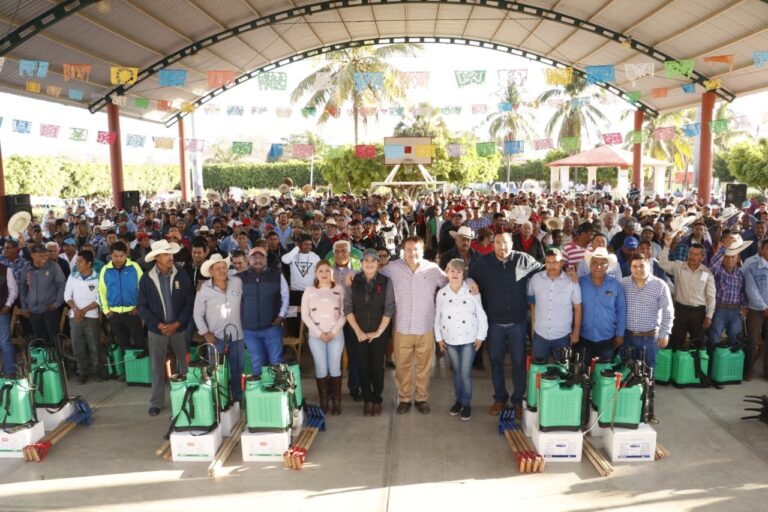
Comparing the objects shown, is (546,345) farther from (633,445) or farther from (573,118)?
(573,118)

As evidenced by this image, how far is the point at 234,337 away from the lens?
567 cm

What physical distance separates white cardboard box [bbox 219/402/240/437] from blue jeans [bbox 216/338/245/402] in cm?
28

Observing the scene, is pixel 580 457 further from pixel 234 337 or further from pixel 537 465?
pixel 234 337

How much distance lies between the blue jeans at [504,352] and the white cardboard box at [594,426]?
64 cm

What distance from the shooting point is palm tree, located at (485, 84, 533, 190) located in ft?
152

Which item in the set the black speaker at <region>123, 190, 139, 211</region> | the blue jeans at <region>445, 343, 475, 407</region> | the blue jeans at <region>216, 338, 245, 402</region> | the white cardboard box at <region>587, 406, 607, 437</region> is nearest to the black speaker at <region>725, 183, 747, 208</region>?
the white cardboard box at <region>587, 406, 607, 437</region>

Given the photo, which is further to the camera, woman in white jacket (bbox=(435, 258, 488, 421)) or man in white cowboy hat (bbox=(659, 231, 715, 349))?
man in white cowboy hat (bbox=(659, 231, 715, 349))

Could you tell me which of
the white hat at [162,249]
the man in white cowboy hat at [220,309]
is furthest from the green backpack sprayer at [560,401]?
the white hat at [162,249]

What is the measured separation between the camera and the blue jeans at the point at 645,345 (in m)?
5.50

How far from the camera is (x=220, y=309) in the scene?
5.57m

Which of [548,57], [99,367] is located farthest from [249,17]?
[99,367]

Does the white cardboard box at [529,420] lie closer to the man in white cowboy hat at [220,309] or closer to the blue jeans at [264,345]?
the blue jeans at [264,345]

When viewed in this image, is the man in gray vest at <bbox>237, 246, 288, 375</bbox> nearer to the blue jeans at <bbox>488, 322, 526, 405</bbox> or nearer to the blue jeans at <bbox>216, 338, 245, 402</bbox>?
the blue jeans at <bbox>216, 338, 245, 402</bbox>

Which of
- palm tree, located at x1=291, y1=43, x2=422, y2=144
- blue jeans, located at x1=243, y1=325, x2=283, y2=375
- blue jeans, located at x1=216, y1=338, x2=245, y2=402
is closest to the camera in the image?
blue jeans, located at x1=243, y1=325, x2=283, y2=375
